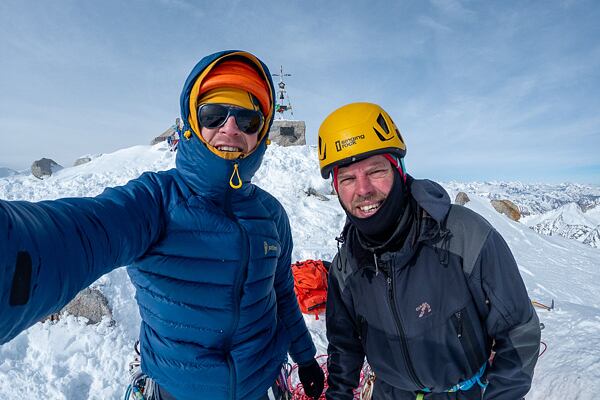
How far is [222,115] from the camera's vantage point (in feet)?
6.77

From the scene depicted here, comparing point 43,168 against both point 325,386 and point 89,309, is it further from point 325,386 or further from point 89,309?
point 325,386

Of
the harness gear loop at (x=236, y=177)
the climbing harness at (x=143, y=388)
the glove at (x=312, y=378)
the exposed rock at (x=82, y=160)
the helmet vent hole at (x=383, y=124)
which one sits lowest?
the glove at (x=312, y=378)

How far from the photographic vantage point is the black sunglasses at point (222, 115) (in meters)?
2.04

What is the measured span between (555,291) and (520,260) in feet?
11.8

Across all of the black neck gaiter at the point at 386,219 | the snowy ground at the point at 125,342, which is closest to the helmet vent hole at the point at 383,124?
the black neck gaiter at the point at 386,219

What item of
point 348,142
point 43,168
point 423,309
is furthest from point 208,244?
point 43,168

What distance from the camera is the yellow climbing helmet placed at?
2547 millimetres

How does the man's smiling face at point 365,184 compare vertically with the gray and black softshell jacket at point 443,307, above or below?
above

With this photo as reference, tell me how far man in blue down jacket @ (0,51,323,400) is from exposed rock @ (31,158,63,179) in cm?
2423

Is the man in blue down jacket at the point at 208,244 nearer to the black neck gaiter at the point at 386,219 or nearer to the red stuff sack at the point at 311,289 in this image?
the black neck gaiter at the point at 386,219

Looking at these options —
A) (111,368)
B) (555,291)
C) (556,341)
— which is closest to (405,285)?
(556,341)

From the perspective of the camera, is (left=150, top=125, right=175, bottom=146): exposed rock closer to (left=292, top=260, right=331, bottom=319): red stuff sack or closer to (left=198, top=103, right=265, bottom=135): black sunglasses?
(left=292, top=260, right=331, bottom=319): red stuff sack

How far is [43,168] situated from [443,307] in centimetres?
2702

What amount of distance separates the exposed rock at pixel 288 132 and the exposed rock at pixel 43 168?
16.2m
